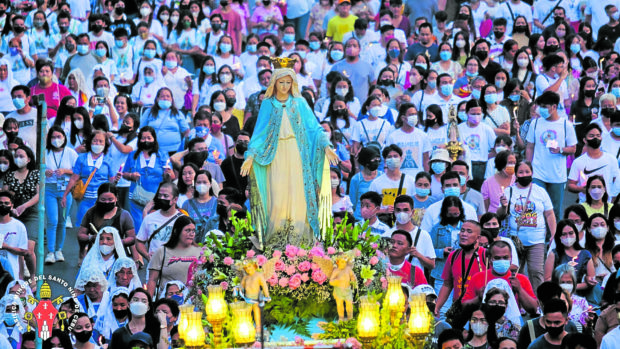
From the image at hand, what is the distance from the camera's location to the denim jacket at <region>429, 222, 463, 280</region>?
67.8 feet

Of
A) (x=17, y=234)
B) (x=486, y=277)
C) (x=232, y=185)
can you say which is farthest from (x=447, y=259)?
(x=17, y=234)

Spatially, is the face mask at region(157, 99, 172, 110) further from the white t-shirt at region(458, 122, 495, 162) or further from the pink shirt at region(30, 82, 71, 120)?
the white t-shirt at region(458, 122, 495, 162)

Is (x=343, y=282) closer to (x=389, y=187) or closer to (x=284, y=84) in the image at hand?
(x=284, y=84)

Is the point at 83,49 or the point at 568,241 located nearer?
the point at 568,241

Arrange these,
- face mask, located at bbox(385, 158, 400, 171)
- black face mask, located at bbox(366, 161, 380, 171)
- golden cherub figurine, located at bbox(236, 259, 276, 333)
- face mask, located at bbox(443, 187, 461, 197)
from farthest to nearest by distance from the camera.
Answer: black face mask, located at bbox(366, 161, 380, 171)
face mask, located at bbox(385, 158, 400, 171)
face mask, located at bbox(443, 187, 461, 197)
golden cherub figurine, located at bbox(236, 259, 276, 333)

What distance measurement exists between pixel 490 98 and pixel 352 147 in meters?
2.42

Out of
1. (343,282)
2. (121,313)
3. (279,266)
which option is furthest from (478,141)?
(343,282)

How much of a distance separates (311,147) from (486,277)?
291cm

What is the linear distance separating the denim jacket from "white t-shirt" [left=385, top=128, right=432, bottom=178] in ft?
10.0

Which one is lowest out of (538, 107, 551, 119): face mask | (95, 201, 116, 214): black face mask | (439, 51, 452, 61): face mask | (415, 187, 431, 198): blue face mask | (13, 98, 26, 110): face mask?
(95, 201, 116, 214): black face mask

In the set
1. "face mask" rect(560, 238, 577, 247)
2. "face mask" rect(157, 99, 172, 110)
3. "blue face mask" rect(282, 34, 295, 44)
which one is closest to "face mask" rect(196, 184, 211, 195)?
"face mask" rect(157, 99, 172, 110)

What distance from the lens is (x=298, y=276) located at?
56.5 ft

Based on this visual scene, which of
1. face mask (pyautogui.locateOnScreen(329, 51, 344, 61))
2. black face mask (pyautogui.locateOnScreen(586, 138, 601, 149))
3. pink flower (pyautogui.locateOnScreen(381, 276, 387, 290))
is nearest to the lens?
pink flower (pyautogui.locateOnScreen(381, 276, 387, 290))

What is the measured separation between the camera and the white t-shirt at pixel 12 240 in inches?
849
